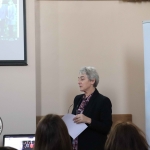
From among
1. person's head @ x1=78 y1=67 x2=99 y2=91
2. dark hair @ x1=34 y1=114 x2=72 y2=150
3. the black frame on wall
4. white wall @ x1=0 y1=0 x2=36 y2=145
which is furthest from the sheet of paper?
dark hair @ x1=34 y1=114 x2=72 y2=150

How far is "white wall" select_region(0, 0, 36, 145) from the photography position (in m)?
→ 3.10

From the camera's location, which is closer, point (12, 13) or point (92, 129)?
point (92, 129)

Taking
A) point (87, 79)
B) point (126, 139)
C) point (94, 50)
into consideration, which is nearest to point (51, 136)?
point (126, 139)

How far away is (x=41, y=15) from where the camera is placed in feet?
11.5

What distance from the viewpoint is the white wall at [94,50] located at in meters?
3.53

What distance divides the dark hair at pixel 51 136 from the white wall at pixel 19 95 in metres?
1.44

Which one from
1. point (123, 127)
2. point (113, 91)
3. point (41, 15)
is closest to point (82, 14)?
point (41, 15)

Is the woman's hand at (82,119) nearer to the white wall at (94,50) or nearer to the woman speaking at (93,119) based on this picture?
the woman speaking at (93,119)

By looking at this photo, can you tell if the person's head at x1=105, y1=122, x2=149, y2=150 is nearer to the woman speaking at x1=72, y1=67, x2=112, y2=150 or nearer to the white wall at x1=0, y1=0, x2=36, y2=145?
the woman speaking at x1=72, y1=67, x2=112, y2=150

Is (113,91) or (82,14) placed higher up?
(82,14)

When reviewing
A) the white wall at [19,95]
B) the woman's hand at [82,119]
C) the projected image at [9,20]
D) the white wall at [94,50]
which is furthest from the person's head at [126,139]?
the white wall at [94,50]

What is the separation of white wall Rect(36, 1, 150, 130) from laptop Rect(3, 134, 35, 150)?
2.39 feet

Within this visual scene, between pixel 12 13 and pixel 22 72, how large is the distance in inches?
22.6

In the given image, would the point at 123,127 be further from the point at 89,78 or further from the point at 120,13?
the point at 120,13
